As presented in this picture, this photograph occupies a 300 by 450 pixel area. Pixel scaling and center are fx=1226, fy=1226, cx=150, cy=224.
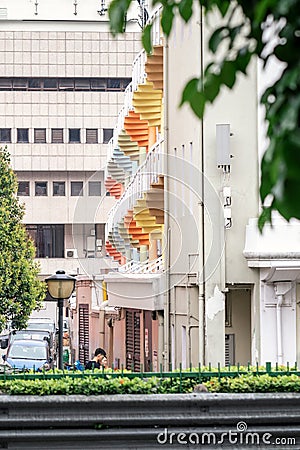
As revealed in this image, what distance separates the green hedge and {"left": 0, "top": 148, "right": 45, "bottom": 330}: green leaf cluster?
132 feet

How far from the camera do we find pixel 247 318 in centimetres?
1933

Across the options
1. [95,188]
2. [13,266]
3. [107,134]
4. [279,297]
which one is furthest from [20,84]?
[279,297]

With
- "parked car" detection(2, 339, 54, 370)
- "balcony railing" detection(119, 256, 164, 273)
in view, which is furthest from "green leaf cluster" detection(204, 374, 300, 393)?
"parked car" detection(2, 339, 54, 370)

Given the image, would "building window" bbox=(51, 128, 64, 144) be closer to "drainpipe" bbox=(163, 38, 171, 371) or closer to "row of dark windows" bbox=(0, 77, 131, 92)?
"row of dark windows" bbox=(0, 77, 131, 92)

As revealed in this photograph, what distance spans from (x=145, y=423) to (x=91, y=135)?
216 feet

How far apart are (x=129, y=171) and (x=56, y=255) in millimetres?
37779

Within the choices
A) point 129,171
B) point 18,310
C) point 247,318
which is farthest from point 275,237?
point 18,310

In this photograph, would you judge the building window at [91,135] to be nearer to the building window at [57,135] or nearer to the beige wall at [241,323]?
the building window at [57,135]

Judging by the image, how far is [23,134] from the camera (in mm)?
73625

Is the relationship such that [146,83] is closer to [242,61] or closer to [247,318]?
[247,318]

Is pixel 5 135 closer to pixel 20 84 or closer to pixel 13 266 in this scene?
pixel 20 84

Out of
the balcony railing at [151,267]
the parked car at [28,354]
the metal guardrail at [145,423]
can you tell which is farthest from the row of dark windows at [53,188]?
the metal guardrail at [145,423]

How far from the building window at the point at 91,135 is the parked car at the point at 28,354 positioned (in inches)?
1447

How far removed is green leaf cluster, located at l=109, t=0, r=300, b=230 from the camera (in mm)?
2523
